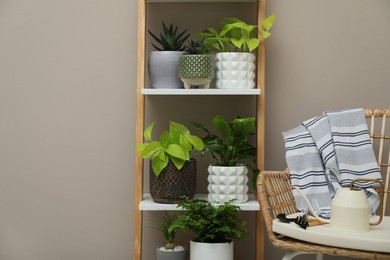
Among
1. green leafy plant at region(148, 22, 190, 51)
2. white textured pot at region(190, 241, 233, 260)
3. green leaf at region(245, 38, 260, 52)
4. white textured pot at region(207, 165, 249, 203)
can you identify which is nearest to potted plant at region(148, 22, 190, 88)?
green leafy plant at region(148, 22, 190, 51)

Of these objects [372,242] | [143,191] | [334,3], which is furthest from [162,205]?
[334,3]

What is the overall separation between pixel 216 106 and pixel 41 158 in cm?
76

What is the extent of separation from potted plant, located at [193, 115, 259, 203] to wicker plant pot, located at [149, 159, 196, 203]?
0.28 ft

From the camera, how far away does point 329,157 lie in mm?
2150

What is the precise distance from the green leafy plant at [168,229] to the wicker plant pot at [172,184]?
10 centimetres

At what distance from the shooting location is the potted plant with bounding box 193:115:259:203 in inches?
88.9

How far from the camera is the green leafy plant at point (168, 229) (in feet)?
7.51

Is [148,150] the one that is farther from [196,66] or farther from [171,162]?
[196,66]

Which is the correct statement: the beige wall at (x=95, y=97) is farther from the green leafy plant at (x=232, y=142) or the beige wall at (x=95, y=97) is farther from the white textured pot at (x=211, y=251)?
the white textured pot at (x=211, y=251)

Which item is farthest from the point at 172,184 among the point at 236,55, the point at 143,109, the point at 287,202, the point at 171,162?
the point at 236,55

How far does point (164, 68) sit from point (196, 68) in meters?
0.14

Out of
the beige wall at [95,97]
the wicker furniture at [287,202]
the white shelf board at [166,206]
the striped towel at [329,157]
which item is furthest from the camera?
the beige wall at [95,97]

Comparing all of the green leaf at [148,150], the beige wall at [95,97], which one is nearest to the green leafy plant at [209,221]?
the green leaf at [148,150]

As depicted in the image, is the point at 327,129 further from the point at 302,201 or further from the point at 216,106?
the point at 216,106
